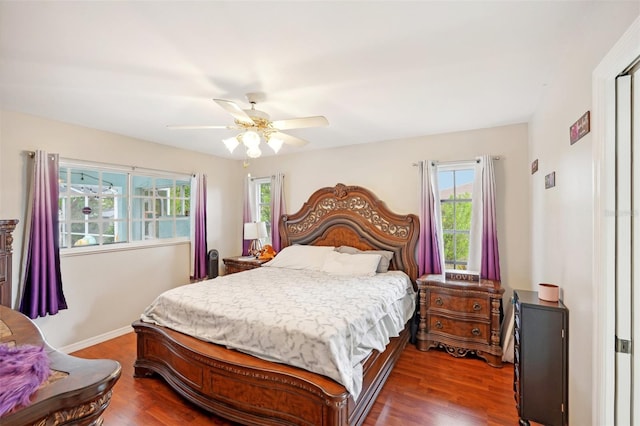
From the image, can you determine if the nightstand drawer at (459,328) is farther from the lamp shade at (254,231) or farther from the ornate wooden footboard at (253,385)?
the lamp shade at (254,231)

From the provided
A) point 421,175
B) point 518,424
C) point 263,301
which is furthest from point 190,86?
point 518,424

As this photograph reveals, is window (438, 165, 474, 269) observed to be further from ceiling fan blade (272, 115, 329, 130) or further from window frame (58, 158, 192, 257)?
window frame (58, 158, 192, 257)

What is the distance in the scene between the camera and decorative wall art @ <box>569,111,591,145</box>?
142cm

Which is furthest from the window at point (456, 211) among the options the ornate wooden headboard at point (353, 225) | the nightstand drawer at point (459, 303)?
the nightstand drawer at point (459, 303)

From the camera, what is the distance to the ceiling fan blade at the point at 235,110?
193 centimetres

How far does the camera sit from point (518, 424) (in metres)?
1.98

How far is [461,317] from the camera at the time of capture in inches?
117

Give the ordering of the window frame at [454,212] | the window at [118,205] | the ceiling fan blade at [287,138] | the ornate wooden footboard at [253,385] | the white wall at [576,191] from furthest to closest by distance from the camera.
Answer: the window frame at [454,212]
the window at [118,205]
the ceiling fan blade at [287,138]
the ornate wooden footboard at [253,385]
the white wall at [576,191]

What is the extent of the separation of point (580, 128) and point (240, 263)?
4.11 metres

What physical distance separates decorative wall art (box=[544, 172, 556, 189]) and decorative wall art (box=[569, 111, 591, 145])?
1.48 feet

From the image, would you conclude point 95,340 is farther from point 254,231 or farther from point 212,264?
point 254,231

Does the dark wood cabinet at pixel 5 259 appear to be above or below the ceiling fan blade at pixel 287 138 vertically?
below

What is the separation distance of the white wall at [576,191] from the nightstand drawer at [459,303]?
30.3 inches

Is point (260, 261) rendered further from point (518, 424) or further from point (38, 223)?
point (518, 424)
